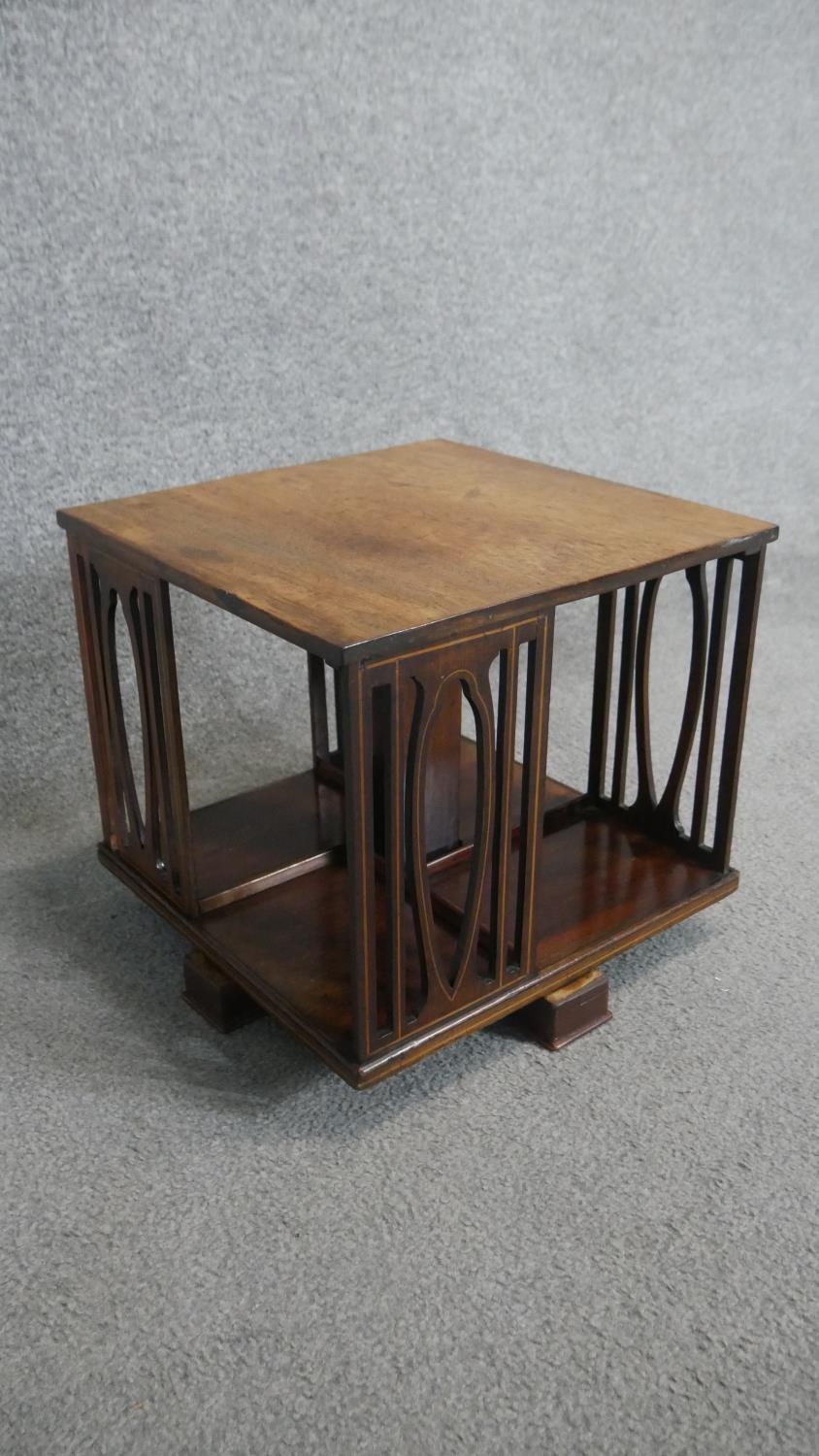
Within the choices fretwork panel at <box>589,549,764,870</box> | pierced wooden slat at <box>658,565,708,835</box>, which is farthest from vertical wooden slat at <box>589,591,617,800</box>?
pierced wooden slat at <box>658,565,708,835</box>

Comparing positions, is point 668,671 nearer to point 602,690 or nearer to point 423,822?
point 602,690

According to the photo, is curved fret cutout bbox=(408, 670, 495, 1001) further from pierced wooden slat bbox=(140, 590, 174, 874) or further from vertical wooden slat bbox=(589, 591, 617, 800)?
vertical wooden slat bbox=(589, 591, 617, 800)

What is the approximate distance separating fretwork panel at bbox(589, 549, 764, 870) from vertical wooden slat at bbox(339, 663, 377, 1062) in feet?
1.35

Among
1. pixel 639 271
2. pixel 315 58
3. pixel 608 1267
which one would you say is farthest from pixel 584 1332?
pixel 639 271

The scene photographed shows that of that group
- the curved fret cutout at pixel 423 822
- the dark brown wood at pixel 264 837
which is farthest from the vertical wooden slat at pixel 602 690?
the curved fret cutout at pixel 423 822

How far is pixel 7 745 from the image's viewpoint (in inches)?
64.6

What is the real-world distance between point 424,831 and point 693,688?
37 centimetres

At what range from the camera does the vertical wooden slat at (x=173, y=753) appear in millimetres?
1112

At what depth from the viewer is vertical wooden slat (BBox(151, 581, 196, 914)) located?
1.11 meters

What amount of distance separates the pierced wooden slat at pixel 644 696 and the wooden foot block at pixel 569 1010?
0.26 metres

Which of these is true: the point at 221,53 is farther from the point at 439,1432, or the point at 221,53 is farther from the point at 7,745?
the point at 439,1432

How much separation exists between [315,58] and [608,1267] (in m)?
1.39

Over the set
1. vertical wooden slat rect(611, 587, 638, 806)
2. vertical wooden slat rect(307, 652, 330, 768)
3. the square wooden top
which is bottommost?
vertical wooden slat rect(307, 652, 330, 768)

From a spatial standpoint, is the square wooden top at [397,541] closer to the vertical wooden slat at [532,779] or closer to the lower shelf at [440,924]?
the vertical wooden slat at [532,779]
